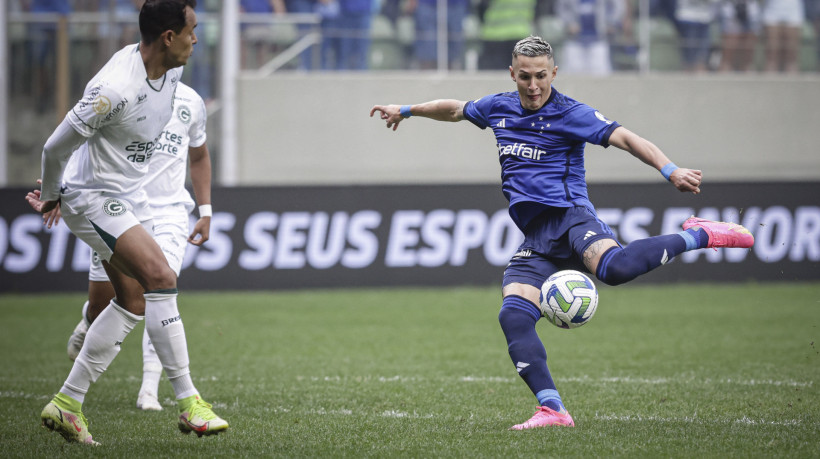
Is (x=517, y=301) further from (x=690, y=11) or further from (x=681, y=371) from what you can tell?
(x=690, y=11)

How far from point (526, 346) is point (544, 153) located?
1.13 m

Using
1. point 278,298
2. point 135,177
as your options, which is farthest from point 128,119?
point 278,298

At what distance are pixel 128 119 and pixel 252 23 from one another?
44.5 feet

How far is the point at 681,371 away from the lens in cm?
812

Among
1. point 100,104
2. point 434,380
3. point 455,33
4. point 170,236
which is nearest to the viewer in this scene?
point 100,104

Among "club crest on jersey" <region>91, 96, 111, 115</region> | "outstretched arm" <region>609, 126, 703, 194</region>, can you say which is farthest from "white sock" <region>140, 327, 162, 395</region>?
"outstretched arm" <region>609, 126, 703, 194</region>

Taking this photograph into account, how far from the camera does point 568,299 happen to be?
217 inches

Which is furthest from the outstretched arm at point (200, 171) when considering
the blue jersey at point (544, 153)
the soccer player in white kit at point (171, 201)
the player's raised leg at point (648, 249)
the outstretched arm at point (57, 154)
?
the player's raised leg at point (648, 249)

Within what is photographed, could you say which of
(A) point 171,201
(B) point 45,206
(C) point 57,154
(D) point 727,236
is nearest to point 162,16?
(C) point 57,154

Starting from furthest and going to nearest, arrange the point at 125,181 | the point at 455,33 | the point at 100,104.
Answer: the point at 455,33
the point at 125,181
the point at 100,104

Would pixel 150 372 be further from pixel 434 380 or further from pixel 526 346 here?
pixel 526 346

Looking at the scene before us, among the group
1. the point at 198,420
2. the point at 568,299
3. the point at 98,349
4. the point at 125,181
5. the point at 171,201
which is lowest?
the point at 198,420

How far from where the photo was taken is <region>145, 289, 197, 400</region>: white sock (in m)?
5.20

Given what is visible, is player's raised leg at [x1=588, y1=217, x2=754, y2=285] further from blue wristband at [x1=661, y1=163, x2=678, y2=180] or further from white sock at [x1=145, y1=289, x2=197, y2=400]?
white sock at [x1=145, y1=289, x2=197, y2=400]
